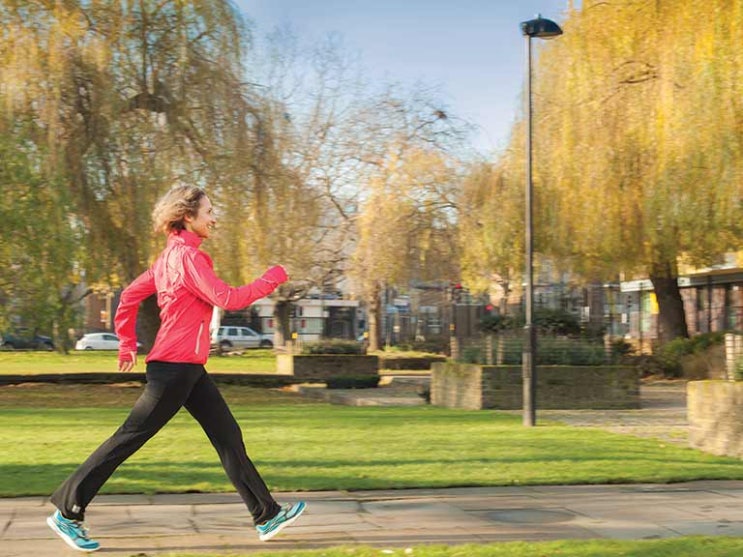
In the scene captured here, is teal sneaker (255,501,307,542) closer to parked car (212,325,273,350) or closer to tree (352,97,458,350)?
tree (352,97,458,350)

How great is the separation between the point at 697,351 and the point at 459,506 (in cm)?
2622

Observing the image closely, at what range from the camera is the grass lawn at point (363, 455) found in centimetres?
932

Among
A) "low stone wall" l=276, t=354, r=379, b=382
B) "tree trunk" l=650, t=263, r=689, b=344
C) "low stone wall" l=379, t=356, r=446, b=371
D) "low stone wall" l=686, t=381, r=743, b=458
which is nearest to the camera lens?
"low stone wall" l=686, t=381, r=743, b=458

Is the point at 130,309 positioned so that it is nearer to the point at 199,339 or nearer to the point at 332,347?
the point at 199,339

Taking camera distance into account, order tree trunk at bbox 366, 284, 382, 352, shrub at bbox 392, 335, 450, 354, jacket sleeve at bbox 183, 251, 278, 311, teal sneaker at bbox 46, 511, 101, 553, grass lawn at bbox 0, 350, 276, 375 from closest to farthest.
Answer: jacket sleeve at bbox 183, 251, 278, 311 → teal sneaker at bbox 46, 511, 101, 553 → grass lawn at bbox 0, 350, 276, 375 → shrub at bbox 392, 335, 450, 354 → tree trunk at bbox 366, 284, 382, 352

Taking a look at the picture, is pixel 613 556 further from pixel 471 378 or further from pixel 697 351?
pixel 697 351

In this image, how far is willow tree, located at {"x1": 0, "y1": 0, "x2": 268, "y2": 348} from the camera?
23.5 m

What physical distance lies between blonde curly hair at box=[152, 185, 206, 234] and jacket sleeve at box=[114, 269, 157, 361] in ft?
0.97

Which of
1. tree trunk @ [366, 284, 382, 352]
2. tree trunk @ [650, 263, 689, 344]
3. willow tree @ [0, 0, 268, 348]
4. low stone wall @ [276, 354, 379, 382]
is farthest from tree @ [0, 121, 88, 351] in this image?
tree trunk @ [366, 284, 382, 352]

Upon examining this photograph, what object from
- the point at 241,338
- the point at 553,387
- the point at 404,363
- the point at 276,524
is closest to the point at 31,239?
the point at 553,387

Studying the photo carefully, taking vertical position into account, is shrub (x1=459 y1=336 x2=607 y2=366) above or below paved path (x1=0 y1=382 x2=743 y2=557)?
above

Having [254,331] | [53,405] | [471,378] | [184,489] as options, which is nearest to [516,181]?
[471,378]

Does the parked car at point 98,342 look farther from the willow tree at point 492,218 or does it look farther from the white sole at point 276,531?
the white sole at point 276,531

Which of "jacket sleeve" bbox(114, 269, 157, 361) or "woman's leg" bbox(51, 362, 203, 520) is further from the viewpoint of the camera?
"jacket sleeve" bbox(114, 269, 157, 361)
